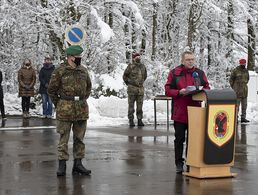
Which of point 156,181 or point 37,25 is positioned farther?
point 37,25

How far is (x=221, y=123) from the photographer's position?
951 centimetres

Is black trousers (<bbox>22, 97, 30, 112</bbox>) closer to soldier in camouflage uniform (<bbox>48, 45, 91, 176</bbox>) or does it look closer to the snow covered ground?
the snow covered ground

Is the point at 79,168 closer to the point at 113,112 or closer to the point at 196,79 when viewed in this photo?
the point at 196,79

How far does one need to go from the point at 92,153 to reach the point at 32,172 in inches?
93.7

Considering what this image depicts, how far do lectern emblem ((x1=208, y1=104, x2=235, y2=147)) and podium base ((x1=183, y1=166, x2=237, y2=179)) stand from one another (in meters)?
0.38

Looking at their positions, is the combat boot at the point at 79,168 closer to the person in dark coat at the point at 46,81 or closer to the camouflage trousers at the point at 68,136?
the camouflage trousers at the point at 68,136

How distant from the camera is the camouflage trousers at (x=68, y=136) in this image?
9445 mm

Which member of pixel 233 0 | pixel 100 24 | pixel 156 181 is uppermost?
pixel 233 0

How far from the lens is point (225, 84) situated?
36125 mm

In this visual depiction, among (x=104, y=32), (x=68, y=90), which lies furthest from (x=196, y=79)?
(x=104, y=32)

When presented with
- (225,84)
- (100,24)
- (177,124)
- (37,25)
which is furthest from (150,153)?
(225,84)

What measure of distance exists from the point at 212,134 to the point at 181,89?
0.83 meters

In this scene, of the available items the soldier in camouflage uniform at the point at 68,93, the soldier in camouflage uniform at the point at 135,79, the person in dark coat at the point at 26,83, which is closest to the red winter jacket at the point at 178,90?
the soldier in camouflage uniform at the point at 68,93

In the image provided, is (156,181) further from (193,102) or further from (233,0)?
(233,0)
